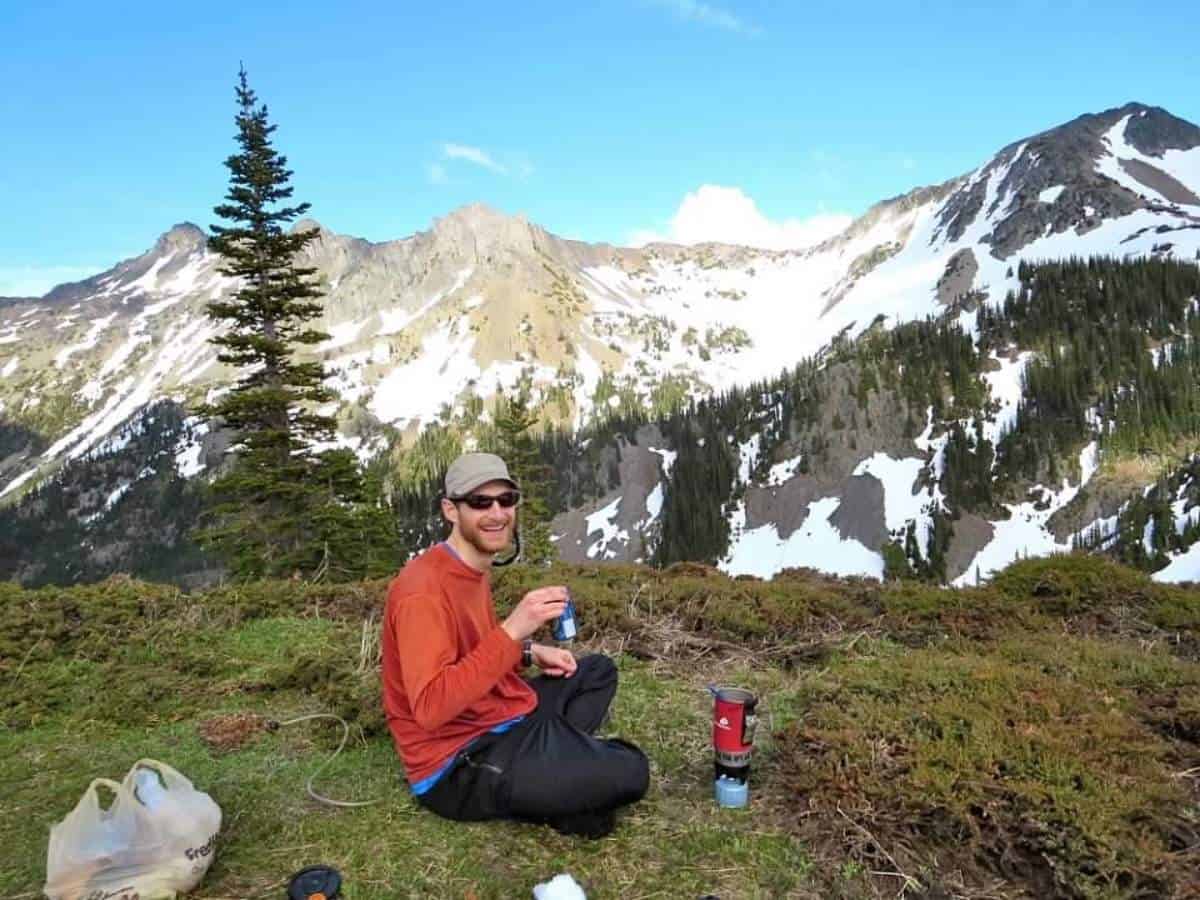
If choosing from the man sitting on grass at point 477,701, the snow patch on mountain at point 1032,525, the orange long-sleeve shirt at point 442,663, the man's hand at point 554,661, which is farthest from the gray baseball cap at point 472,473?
the snow patch on mountain at point 1032,525

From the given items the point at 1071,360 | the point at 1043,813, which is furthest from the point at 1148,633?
the point at 1071,360

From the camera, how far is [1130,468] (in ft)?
372

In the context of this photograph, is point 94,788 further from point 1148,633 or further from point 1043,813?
point 1148,633

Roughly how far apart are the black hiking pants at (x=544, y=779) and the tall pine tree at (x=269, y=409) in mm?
21353

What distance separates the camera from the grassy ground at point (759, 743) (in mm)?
4469

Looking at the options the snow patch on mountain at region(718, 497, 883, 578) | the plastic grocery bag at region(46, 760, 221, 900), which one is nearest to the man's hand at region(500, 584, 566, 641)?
the plastic grocery bag at region(46, 760, 221, 900)

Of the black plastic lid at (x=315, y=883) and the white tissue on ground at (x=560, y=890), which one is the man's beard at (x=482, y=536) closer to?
the white tissue on ground at (x=560, y=890)

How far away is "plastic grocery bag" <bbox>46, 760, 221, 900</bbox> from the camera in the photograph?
12.4 ft

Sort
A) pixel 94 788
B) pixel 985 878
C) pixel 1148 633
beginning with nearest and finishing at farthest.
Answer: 1. pixel 94 788
2. pixel 985 878
3. pixel 1148 633

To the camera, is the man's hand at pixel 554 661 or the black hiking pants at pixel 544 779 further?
the man's hand at pixel 554 661

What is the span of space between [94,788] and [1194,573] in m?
104

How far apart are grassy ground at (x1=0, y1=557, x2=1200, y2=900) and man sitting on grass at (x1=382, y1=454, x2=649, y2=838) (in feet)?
0.99

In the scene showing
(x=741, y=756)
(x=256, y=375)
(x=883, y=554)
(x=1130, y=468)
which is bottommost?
(x=883, y=554)

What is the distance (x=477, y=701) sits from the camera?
16.1ft
